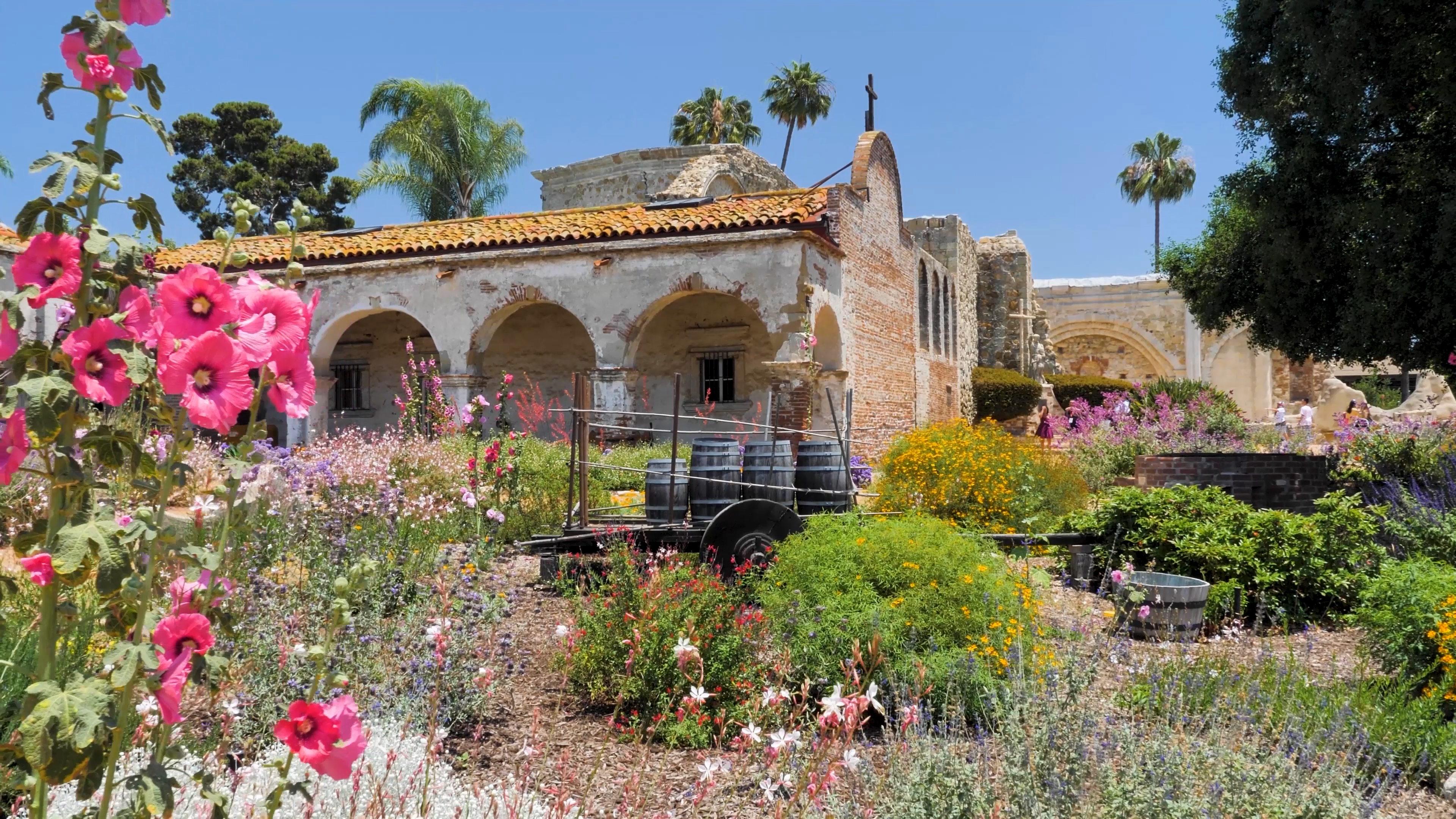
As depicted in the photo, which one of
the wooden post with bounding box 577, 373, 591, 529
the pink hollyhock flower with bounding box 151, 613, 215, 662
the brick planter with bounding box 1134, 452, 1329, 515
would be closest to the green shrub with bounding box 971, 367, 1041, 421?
the brick planter with bounding box 1134, 452, 1329, 515

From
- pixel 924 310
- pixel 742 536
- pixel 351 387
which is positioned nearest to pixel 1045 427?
pixel 924 310

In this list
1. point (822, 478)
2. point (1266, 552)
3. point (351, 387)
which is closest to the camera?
point (1266, 552)

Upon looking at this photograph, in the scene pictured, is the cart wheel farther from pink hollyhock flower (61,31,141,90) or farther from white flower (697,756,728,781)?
pink hollyhock flower (61,31,141,90)

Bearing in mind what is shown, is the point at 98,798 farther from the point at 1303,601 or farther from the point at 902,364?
the point at 902,364

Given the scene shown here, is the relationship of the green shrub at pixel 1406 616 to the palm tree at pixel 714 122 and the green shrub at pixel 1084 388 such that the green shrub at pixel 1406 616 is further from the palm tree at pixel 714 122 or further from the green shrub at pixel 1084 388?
the palm tree at pixel 714 122

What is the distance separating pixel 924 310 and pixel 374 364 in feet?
39.0

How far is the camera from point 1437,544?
589cm

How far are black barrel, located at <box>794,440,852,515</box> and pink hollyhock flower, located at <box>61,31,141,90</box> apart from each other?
5820 mm

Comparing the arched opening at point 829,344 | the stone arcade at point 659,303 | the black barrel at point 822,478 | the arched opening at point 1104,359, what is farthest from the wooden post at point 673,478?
the arched opening at point 1104,359

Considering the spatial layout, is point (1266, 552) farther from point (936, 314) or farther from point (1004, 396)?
point (1004, 396)

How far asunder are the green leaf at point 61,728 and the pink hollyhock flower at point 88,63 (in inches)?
35.8

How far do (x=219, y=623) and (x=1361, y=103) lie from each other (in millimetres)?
11700

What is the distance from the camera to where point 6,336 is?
1.28 metres

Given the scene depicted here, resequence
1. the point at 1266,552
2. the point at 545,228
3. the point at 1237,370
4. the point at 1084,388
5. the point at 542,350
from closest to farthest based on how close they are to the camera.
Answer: the point at 1266,552
the point at 545,228
the point at 542,350
the point at 1084,388
the point at 1237,370
